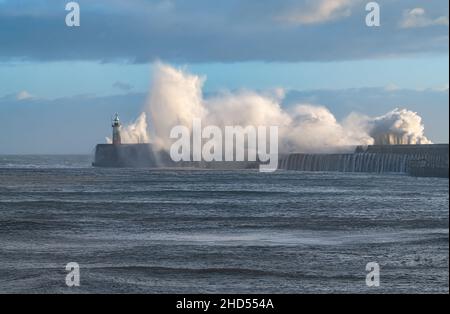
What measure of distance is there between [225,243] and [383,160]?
53.6 metres

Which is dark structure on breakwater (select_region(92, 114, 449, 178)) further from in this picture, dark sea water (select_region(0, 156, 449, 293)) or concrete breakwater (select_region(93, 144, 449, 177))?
dark sea water (select_region(0, 156, 449, 293))

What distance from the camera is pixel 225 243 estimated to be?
874 inches

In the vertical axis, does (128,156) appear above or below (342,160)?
above

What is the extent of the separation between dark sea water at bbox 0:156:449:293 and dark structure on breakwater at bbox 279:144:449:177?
23582 mm

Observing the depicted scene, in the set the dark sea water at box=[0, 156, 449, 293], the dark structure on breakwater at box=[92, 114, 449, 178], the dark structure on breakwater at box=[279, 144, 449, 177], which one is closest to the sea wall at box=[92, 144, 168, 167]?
the dark structure on breakwater at box=[92, 114, 449, 178]

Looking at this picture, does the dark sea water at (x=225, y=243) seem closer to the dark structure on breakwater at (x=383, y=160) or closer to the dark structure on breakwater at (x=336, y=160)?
the dark structure on breakwater at (x=383, y=160)

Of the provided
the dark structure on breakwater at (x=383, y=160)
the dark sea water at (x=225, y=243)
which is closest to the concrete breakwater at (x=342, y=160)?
the dark structure on breakwater at (x=383, y=160)

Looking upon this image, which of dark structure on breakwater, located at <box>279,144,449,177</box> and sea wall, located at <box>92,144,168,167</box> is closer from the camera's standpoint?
dark structure on breakwater, located at <box>279,144,449,177</box>

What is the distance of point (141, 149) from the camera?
339ft

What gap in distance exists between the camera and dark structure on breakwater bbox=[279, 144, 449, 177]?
64.1 metres

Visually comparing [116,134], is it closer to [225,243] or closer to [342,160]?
[342,160]

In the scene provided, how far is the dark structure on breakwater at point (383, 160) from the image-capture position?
210 ft

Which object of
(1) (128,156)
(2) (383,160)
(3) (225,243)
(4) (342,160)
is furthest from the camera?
(1) (128,156)

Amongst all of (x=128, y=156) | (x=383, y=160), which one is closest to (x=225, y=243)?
(x=383, y=160)
